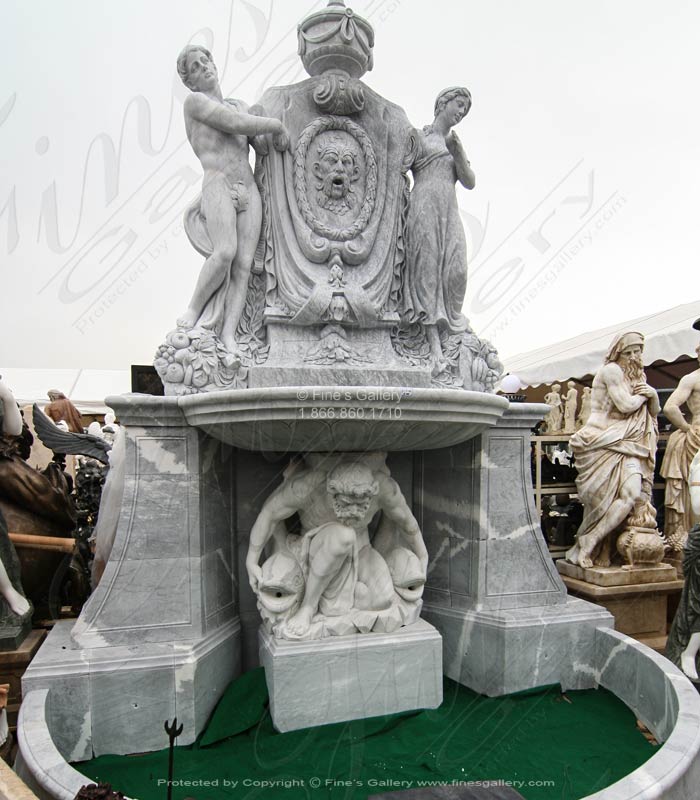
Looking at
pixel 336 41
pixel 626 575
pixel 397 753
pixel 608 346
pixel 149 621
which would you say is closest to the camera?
pixel 397 753

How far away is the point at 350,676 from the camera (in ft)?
10.2

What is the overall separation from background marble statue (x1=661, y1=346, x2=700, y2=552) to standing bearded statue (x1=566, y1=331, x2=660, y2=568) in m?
0.53

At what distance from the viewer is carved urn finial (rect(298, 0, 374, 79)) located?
3521 millimetres

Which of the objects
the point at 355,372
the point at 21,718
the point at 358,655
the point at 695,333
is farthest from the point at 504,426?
the point at 695,333

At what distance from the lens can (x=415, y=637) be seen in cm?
322

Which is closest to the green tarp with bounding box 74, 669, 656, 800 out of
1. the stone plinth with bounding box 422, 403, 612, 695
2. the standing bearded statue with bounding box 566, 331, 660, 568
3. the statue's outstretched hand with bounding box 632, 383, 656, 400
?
the stone plinth with bounding box 422, 403, 612, 695

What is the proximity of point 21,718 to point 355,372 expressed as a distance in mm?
2387

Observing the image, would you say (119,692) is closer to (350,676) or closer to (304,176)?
(350,676)

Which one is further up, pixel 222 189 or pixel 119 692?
pixel 222 189

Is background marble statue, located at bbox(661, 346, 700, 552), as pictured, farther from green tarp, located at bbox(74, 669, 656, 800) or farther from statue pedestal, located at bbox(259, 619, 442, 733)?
statue pedestal, located at bbox(259, 619, 442, 733)

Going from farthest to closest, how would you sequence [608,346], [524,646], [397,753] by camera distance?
[608,346], [524,646], [397,753]

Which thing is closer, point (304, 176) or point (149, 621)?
point (149, 621)

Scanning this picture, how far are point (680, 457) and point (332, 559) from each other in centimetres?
411

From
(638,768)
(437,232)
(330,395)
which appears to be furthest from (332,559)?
(437,232)
